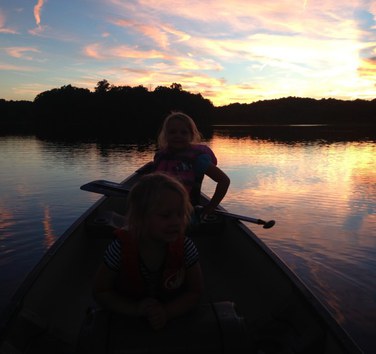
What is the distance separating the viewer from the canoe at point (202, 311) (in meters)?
1.89

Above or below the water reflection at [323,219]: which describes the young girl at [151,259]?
above

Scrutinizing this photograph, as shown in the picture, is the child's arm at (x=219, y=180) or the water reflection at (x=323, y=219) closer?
the child's arm at (x=219, y=180)

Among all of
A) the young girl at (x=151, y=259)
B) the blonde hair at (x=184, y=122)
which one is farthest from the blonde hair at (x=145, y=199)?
the blonde hair at (x=184, y=122)

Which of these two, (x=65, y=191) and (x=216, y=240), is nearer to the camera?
(x=216, y=240)

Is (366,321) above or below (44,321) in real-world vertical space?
below

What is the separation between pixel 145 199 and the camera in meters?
2.03

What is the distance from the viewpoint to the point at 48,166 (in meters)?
19.2

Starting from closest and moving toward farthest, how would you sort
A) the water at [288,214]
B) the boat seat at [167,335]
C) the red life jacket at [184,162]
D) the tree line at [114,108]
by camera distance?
the boat seat at [167,335] < the red life jacket at [184,162] < the water at [288,214] < the tree line at [114,108]

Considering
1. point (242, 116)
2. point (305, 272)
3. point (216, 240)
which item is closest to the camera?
point (216, 240)

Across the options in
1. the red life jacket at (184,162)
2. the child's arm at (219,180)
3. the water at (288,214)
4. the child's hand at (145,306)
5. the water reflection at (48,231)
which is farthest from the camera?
the water reflection at (48,231)

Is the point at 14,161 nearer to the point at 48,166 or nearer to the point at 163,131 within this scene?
the point at 48,166

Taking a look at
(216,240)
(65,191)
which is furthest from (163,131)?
(65,191)

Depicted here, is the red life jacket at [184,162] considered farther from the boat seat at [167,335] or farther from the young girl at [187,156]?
the boat seat at [167,335]

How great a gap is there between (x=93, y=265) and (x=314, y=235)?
18.1 feet
